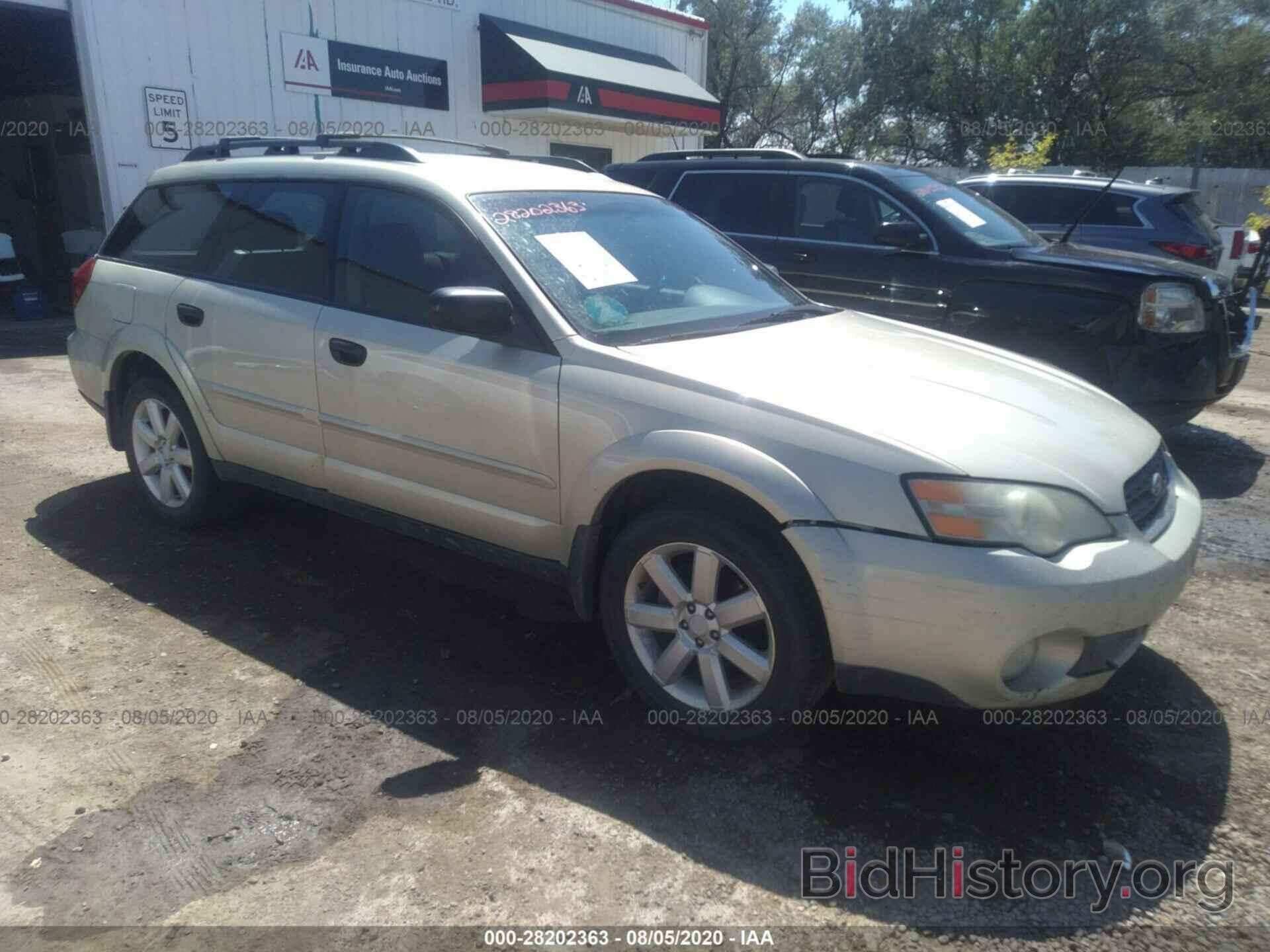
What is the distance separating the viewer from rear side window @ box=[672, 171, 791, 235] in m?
6.65

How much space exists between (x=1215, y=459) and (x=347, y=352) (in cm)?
534

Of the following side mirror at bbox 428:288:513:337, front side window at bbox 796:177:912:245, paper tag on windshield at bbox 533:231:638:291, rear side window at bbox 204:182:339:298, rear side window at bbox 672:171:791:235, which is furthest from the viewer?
rear side window at bbox 672:171:791:235

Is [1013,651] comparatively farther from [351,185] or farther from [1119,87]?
[1119,87]

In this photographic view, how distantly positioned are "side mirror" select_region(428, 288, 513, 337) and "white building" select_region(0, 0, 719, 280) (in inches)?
389

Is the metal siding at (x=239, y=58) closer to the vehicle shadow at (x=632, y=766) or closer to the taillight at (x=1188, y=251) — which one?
the vehicle shadow at (x=632, y=766)

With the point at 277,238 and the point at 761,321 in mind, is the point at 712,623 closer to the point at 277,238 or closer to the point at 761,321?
the point at 761,321

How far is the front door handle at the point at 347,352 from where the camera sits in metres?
3.64

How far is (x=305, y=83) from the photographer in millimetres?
13000

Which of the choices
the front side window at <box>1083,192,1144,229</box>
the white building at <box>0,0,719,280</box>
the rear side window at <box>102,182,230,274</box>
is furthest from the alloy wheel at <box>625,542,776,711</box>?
the white building at <box>0,0,719,280</box>

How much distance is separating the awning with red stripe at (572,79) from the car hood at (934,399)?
12542 millimetres

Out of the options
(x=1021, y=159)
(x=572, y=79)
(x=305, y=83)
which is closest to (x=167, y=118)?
(x=305, y=83)

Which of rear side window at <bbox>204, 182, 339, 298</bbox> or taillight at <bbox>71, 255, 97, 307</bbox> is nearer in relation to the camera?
rear side window at <bbox>204, 182, 339, 298</bbox>

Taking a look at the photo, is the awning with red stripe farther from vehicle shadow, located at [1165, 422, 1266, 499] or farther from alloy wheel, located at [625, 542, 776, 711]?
alloy wheel, located at [625, 542, 776, 711]

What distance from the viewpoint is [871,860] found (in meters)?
2.50
